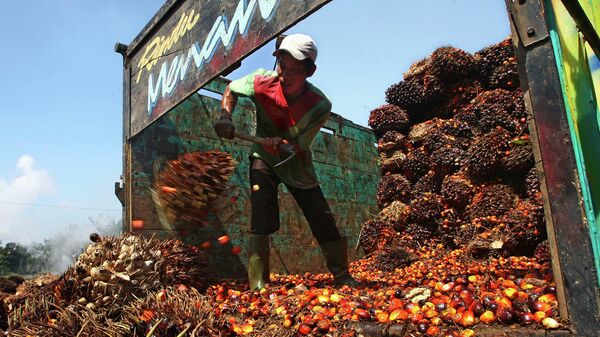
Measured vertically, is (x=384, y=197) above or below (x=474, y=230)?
above

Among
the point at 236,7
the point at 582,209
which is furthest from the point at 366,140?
the point at 582,209

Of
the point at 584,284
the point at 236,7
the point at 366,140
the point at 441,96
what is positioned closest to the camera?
the point at 584,284

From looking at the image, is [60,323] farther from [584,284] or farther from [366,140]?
[366,140]

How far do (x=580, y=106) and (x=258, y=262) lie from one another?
10.6ft

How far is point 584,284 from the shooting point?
2.04 meters

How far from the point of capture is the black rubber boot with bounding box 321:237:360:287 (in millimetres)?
4642

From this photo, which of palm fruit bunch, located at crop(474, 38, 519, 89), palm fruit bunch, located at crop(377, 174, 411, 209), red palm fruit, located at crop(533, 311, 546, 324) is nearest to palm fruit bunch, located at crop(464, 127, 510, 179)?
palm fruit bunch, located at crop(474, 38, 519, 89)

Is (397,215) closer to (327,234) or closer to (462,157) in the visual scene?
(462,157)

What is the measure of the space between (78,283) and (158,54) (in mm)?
3331

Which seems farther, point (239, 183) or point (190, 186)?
point (239, 183)

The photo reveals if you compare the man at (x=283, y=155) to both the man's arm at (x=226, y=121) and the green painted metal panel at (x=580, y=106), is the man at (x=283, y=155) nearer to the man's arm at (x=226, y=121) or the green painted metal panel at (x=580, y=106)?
the man's arm at (x=226, y=121)

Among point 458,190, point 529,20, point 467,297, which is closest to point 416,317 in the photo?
point 467,297

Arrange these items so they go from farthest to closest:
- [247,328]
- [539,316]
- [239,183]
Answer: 1. [239,183]
2. [247,328]
3. [539,316]

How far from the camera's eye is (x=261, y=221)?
468 cm
